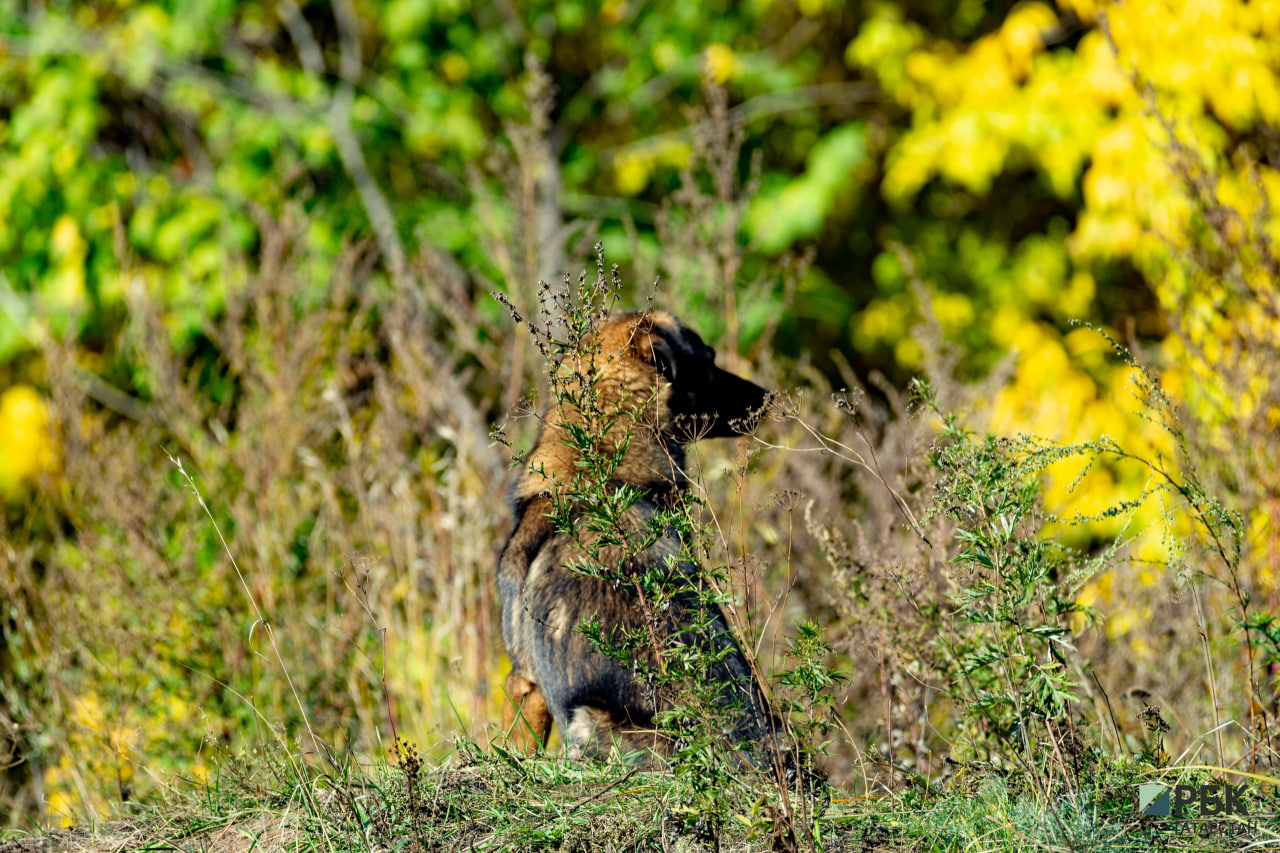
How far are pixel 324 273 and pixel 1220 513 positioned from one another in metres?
6.97

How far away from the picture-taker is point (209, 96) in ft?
33.5

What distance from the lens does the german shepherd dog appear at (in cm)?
302

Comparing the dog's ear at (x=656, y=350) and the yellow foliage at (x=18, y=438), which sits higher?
the dog's ear at (x=656, y=350)

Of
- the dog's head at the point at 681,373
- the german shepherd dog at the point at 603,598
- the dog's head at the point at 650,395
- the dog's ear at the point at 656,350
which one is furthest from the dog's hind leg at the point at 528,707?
the dog's ear at the point at 656,350

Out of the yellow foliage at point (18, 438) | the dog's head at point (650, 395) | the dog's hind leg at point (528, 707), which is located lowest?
the dog's hind leg at point (528, 707)

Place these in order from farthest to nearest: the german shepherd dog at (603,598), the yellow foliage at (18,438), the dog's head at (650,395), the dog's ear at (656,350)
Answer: the yellow foliage at (18,438) < the dog's ear at (656,350) < the dog's head at (650,395) < the german shepherd dog at (603,598)

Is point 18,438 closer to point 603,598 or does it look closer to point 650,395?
point 650,395

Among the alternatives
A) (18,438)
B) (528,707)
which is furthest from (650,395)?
(18,438)

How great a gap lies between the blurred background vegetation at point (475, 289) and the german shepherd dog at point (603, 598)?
0.97ft

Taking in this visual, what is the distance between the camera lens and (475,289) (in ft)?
34.5

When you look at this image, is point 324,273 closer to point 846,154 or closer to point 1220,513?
point 846,154

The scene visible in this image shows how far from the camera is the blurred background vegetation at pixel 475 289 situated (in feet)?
15.9

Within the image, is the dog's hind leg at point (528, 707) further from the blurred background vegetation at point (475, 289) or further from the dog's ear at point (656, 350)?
the dog's ear at point (656, 350)

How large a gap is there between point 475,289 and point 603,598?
7586mm
